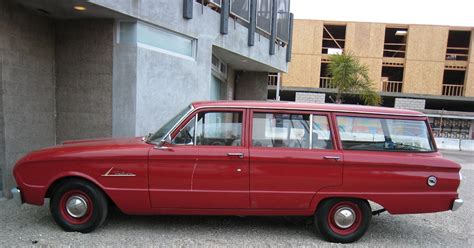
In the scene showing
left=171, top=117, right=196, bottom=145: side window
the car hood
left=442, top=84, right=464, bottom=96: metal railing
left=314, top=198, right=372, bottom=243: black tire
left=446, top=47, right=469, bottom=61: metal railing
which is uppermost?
left=446, top=47, right=469, bottom=61: metal railing

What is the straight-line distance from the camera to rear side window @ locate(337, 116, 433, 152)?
4.46 m

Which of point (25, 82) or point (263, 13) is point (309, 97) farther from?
point (25, 82)

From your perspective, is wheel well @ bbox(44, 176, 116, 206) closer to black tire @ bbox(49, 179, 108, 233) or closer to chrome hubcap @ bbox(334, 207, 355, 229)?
black tire @ bbox(49, 179, 108, 233)

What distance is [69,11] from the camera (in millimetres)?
6105

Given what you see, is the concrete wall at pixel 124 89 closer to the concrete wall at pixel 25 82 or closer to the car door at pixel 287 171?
the concrete wall at pixel 25 82

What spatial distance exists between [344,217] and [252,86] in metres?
12.1

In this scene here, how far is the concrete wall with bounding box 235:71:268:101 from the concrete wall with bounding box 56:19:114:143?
9.86 metres

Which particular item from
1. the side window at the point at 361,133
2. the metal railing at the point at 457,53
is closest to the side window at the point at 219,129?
the side window at the point at 361,133

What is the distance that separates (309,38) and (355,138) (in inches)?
1006

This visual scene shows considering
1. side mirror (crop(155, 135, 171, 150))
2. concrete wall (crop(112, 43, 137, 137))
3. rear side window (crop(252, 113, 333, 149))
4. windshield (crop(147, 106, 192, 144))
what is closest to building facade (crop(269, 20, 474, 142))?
concrete wall (crop(112, 43, 137, 137))

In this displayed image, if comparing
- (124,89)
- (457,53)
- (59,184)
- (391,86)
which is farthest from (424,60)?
(59,184)

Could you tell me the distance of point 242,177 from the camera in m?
4.25

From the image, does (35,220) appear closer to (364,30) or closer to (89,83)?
(89,83)

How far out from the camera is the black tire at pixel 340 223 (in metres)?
4.36
